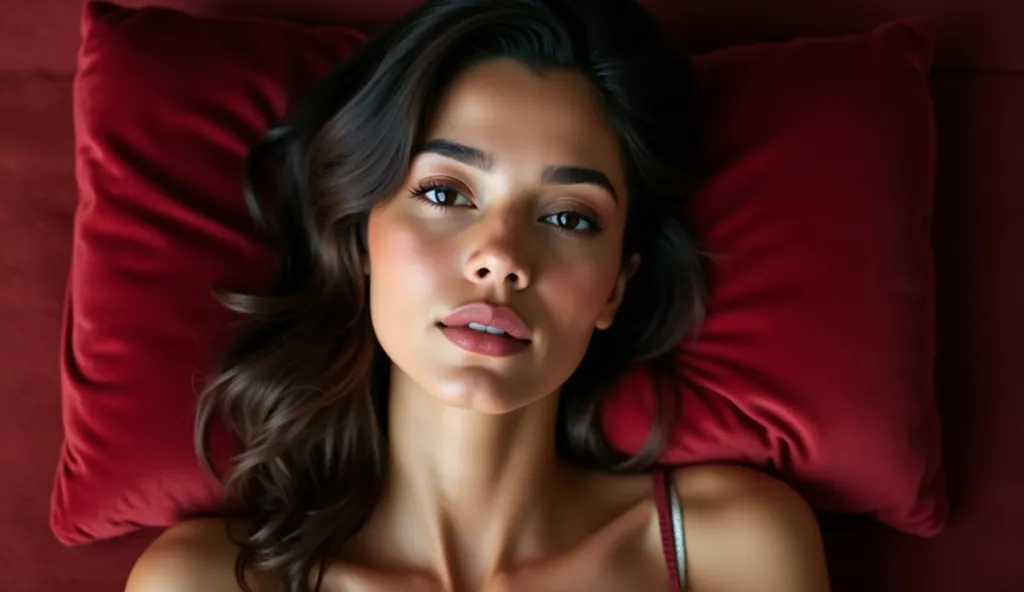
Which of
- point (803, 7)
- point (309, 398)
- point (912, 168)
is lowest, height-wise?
point (309, 398)

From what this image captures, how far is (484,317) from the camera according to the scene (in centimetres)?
104

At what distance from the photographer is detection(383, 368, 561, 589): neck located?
1.20m

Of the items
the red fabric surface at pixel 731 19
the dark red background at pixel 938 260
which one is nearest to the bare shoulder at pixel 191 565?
the dark red background at pixel 938 260

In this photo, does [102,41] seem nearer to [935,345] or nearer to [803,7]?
[803,7]

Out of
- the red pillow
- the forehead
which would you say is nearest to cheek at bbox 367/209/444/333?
the forehead

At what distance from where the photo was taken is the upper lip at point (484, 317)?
1.04 meters

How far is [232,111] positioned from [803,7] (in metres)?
0.83

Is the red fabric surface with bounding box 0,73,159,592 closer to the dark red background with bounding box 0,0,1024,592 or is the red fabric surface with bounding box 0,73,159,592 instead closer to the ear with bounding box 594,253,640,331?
the dark red background with bounding box 0,0,1024,592

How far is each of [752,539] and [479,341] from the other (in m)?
0.45

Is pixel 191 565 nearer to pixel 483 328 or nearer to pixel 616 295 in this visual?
pixel 483 328

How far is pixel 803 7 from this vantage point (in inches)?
57.7

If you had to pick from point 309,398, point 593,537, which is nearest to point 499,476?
point 593,537

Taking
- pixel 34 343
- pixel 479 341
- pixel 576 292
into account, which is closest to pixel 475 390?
pixel 479 341

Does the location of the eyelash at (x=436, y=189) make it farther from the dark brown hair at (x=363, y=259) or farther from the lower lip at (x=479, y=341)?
the lower lip at (x=479, y=341)
